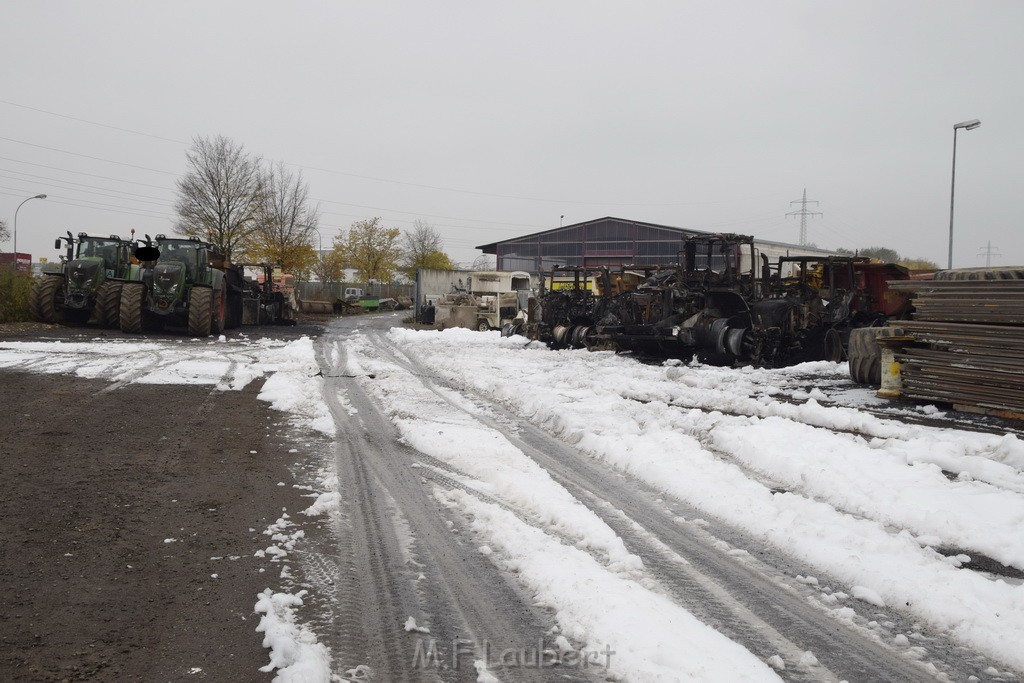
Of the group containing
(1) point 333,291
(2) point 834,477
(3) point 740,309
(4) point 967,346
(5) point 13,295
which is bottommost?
(2) point 834,477

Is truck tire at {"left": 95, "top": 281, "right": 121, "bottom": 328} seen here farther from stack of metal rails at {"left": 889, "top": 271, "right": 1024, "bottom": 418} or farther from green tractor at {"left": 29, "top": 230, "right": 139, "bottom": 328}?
stack of metal rails at {"left": 889, "top": 271, "right": 1024, "bottom": 418}

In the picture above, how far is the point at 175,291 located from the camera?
850 inches

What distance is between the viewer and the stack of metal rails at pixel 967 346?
9.14 m

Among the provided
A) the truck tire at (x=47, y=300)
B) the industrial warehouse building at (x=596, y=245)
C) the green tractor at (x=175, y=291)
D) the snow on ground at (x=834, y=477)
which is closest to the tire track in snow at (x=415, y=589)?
the snow on ground at (x=834, y=477)

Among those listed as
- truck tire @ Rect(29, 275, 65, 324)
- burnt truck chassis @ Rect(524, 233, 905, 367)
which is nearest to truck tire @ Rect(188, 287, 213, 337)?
truck tire @ Rect(29, 275, 65, 324)

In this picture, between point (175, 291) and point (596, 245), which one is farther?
point (596, 245)

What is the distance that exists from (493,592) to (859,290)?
1456 cm

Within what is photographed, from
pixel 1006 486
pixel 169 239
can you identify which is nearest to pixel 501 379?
pixel 1006 486

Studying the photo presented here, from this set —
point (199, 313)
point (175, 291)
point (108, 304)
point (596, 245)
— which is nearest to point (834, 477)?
point (199, 313)

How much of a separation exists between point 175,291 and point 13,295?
5.34 metres

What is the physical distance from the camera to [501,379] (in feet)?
42.0

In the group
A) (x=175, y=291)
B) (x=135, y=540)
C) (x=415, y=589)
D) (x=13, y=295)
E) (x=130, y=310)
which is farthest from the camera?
(x=13, y=295)

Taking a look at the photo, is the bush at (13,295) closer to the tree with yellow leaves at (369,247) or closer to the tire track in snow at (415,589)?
the tire track in snow at (415,589)

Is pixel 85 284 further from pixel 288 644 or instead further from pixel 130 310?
pixel 288 644
